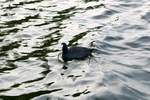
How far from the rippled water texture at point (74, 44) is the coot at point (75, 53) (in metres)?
0.24

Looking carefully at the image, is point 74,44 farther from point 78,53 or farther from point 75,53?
point 78,53

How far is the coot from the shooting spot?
18.3 metres

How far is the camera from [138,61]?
59.8ft

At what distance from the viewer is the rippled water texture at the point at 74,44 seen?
610 inches

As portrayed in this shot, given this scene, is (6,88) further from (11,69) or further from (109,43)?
(109,43)

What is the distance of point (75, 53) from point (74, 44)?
2.32m

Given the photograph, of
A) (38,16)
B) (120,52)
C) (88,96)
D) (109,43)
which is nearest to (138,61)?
(120,52)

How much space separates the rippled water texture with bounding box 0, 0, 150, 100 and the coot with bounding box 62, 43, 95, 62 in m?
0.24

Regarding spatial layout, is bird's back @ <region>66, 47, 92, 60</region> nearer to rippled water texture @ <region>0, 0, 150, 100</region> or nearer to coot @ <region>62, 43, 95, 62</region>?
coot @ <region>62, 43, 95, 62</region>

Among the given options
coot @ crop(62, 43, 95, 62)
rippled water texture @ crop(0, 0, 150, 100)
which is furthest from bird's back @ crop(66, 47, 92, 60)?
rippled water texture @ crop(0, 0, 150, 100)

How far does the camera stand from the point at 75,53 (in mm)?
18422

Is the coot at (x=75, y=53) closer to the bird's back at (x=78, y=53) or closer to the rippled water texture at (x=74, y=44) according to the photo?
the bird's back at (x=78, y=53)

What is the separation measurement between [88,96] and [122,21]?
9682 mm

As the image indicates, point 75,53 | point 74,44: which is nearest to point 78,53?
point 75,53
